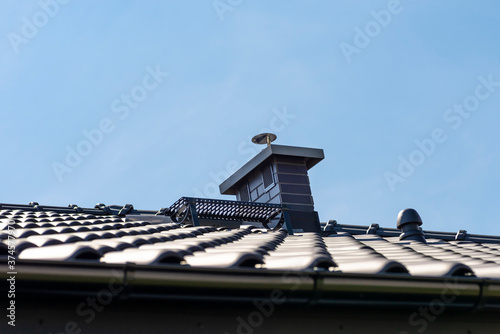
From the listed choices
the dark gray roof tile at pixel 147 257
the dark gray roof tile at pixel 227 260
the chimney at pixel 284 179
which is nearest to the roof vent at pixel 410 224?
the chimney at pixel 284 179

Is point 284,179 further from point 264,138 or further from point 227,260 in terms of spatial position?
point 227,260

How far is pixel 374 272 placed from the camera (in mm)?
3525

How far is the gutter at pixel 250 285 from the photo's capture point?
286 cm

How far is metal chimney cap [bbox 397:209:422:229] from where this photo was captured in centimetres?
870

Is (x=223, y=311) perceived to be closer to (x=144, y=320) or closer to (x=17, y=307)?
(x=144, y=320)

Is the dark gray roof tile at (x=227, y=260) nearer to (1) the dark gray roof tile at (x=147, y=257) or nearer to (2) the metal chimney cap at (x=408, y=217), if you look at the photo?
(1) the dark gray roof tile at (x=147, y=257)

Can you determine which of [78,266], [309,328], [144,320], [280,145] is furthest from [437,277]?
[280,145]

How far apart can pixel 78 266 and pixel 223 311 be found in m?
0.92

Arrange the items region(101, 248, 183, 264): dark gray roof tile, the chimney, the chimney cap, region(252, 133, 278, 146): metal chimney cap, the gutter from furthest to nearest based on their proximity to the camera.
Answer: region(252, 133, 278, 146): metal chimney cap → the chimney cap → the chimney → region(101, 248, 183, 264): dark gray roof tile → the gutter

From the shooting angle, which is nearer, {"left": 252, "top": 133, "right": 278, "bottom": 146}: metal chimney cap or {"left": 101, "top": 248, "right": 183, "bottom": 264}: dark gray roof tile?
{"left": 101, "top": 248, "right": 183, "bottom": 264}: dark gray roof tile

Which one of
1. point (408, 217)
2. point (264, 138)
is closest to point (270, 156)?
point (264, 138)

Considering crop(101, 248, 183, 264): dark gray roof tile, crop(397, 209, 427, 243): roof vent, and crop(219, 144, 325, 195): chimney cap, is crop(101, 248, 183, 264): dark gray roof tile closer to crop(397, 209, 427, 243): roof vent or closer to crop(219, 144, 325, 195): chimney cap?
crop(397, 209, 427, 243): roof vent

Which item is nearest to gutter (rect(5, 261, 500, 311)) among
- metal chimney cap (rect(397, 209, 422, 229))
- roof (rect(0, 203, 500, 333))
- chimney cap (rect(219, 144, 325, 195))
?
roof (rect(0, 203, 500, 333))

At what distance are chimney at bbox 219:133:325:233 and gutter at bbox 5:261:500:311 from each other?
6.24 meters
